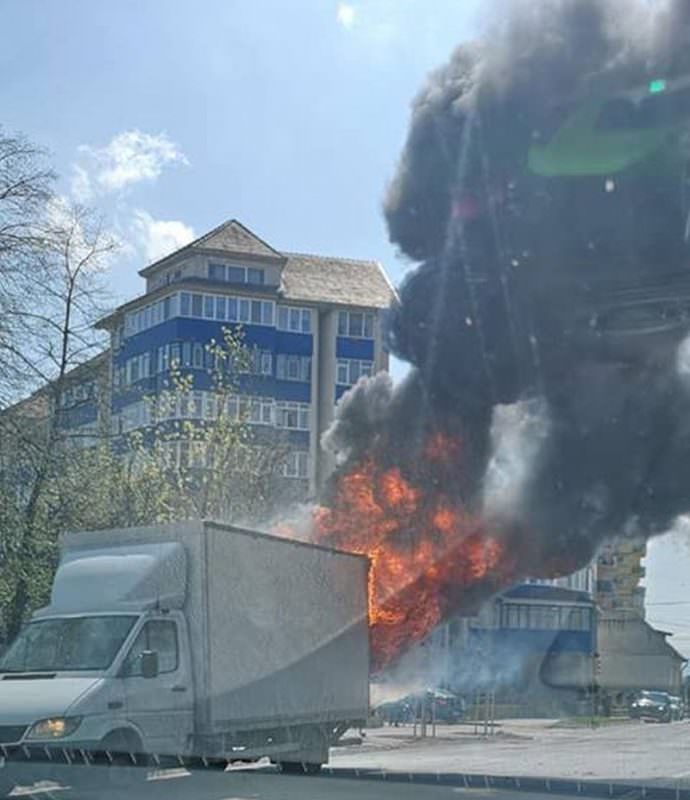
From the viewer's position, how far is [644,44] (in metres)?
22.1

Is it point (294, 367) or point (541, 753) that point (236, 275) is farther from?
point (541, 753)

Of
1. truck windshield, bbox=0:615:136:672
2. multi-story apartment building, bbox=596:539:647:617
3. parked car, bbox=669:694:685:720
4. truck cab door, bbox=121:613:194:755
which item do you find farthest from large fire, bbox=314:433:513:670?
parked car, bbox=669:694:685:720

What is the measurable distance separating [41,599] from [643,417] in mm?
11943

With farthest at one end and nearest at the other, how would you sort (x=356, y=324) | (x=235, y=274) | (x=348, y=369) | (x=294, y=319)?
(x=356, y=324) < (x=348, y=369) < (x=294, y=319) < (x=235, y=274)

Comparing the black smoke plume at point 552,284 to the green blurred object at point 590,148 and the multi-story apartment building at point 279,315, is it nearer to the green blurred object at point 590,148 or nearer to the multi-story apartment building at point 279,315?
the green blurred object at point 590,148

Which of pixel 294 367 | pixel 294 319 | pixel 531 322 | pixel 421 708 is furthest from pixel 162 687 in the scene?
pixel 294 319

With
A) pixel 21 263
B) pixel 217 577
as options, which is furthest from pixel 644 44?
pixel 217 577

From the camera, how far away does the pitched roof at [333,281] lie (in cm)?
6016

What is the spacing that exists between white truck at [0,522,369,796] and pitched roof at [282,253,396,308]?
141ft

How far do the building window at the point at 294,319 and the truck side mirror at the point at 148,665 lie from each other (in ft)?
148

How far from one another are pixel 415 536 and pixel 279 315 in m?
36.9

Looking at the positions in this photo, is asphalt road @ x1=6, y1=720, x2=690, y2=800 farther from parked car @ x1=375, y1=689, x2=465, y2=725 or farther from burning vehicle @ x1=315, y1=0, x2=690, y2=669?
burning vehicle @ x1=315, y1=0, x2=690, y2=669

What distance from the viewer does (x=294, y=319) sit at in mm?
59625

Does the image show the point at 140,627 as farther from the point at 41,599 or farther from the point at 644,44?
the point at 644,44
